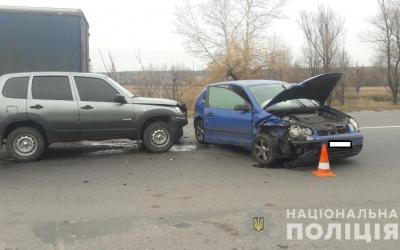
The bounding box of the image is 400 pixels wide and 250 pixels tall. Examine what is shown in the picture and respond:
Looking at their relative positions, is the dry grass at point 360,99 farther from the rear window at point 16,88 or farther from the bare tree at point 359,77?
the rear window at point 16,88

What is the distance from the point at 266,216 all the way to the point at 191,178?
242 centimetres

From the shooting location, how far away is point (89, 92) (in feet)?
32.2

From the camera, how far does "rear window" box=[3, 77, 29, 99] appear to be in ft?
30.8

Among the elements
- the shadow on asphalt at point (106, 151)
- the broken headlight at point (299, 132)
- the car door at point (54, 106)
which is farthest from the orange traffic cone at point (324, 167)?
the car door at point (54, 106)

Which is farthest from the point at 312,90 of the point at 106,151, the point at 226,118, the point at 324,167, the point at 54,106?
the point at 54,106

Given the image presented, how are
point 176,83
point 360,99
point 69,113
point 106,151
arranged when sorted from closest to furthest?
point 69,113
point 106,151
point 176,83
point 360,99

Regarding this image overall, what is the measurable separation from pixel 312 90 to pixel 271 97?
2.56ft

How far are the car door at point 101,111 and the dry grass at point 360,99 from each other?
Result: 1175 centimetres

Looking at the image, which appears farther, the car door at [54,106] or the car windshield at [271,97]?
the car door at [54,106]

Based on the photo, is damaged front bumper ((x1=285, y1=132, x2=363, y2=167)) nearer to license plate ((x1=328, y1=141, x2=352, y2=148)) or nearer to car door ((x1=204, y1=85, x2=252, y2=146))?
license plate ((x1=328, y1=141, x2=352, y2=148))

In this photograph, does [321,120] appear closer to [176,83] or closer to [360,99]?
[176,83]

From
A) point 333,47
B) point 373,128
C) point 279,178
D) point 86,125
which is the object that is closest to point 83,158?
point 86,125

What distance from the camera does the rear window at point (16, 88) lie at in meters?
9.38

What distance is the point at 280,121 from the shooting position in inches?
339
